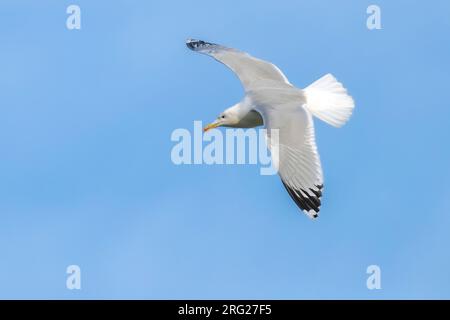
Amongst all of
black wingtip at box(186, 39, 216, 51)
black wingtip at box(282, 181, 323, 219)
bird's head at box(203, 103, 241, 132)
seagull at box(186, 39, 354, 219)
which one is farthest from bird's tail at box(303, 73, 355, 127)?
black wingtip at box(186, 39, 216, 51)

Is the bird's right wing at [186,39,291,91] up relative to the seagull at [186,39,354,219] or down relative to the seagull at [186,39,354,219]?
up

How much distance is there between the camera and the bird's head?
Answer: 6.93m

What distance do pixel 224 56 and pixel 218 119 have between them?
0.77 metres

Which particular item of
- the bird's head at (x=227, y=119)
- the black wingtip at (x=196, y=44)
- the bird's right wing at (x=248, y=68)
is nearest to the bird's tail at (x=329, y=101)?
the bird's right wing at (x=248, y=68)

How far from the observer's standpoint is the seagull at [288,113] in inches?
234

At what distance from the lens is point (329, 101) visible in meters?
6.87

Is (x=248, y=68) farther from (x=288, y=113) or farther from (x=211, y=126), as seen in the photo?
(x=288, y=113)

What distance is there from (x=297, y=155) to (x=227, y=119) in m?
1.06

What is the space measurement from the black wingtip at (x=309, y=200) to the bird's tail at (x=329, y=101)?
82 centimetres

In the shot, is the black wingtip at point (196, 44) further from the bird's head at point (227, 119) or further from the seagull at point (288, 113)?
the bird's head at point (227, 119)

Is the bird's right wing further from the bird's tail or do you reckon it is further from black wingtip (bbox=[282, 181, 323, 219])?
Answer: black wingtip (bbox=[282, 181, 323, 219])

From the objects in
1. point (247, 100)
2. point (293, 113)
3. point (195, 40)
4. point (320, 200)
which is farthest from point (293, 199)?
point (195, 40)

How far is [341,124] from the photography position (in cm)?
661

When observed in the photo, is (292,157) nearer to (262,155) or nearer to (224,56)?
(262,155)
